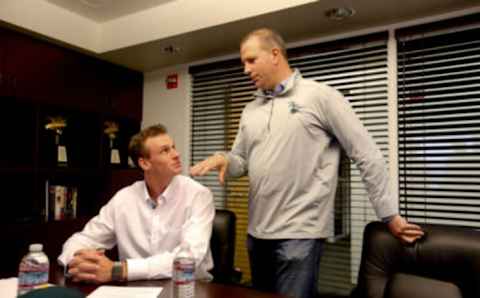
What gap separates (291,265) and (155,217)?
63 centimetres

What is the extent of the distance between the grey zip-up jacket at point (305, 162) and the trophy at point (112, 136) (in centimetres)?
204

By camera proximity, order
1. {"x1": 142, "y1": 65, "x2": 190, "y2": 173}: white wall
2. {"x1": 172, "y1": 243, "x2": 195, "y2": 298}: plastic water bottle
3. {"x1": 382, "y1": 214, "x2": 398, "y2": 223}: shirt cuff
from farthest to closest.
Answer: {"x1": 142, "y1": 65, "x2": 190, "y2": 173}: white wall < {"x1": 382, "y1": 214, "x2": 398, "y2": 223}: shirt cuff < {"x1": 172, "y1": 243, "x2": 195, "y2": 298}: plastic water bottle

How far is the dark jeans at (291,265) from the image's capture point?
60.3 inches

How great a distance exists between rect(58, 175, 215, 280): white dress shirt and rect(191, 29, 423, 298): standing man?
19cm

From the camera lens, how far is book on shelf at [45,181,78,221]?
2877 mm

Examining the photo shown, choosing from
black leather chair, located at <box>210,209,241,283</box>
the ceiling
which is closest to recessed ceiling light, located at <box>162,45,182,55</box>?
the ceiling

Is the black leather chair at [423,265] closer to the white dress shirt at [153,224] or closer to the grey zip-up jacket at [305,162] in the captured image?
the grey zip-up jacket at [305,162]

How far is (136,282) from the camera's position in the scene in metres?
1.28

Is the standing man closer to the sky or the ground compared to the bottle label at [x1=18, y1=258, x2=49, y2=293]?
closer to the sky

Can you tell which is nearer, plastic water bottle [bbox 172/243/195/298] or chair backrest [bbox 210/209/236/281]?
plastic water bottle [bbox 172/243/195/298]

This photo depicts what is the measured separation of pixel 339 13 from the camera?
2.22 m

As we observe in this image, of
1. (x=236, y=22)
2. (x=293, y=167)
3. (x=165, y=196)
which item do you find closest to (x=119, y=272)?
(x=165, y=196)

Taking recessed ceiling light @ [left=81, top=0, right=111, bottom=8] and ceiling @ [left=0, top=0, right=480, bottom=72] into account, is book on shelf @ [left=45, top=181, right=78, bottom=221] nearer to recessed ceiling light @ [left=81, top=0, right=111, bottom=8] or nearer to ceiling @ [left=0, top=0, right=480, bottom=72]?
ceiling @ [left=0, top=0, right=480, bottom=72]

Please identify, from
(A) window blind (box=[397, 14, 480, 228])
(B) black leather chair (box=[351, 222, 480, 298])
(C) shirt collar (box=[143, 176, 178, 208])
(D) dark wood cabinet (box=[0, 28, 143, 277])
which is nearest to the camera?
(B) black leather chair (box=[351, 222, 480, 298])
